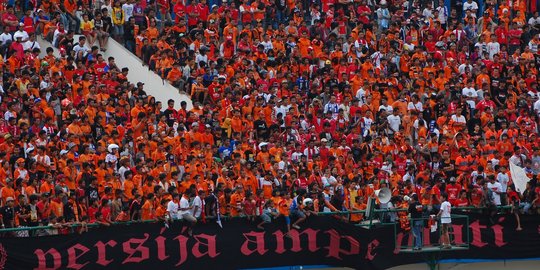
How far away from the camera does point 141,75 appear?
130 ft

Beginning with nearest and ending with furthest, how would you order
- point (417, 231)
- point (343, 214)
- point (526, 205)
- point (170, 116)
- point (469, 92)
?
1. point (417, 231)
2. point (343, 214)
3. point (526, 205)
4. point (170, 116)
5. point (469, 92)

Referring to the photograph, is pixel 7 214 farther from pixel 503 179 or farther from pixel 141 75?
pixel 503 179

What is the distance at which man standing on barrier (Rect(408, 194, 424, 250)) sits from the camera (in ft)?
108

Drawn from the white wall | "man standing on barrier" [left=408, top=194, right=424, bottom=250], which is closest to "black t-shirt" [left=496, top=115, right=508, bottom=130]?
"man standing on barrier" [left=408, top=194, right=424, bottom=250]

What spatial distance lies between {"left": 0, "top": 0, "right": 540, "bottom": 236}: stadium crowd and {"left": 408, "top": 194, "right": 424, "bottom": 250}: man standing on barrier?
41 cm

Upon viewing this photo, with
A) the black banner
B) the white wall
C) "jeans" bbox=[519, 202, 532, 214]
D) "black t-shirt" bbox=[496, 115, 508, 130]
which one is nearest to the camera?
the black banner

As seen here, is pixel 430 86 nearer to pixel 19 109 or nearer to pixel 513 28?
pixel 513 28

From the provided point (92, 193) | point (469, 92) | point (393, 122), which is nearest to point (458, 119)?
point (469, 92)

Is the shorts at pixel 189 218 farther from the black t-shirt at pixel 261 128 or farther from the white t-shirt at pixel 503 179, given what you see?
the white t-shirt at pixel 503 179

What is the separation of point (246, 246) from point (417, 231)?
3.96 meters

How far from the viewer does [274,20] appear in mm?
43500

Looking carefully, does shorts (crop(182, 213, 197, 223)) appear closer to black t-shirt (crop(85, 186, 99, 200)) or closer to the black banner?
the black banner

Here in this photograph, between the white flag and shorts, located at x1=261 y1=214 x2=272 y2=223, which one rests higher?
the white flag

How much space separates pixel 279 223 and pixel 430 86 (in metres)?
9.19
